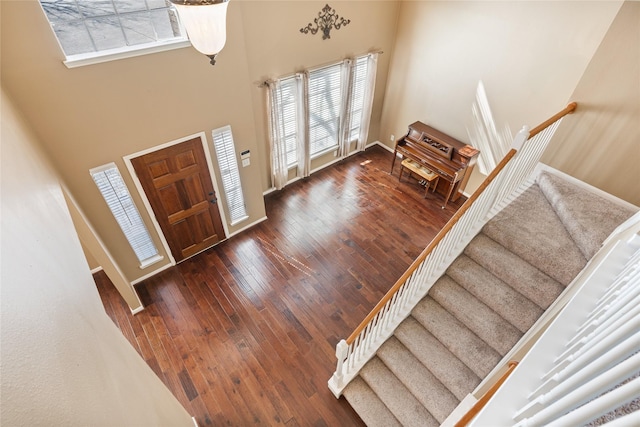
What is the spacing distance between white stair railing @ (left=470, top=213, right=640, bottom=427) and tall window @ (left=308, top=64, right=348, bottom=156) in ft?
14.9

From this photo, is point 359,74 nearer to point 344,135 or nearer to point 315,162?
point 344,135

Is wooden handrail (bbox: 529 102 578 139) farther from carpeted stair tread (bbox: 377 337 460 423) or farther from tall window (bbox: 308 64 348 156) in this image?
tall window (bbox: 308 64 348 156)

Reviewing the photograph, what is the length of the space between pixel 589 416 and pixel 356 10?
19.2ft

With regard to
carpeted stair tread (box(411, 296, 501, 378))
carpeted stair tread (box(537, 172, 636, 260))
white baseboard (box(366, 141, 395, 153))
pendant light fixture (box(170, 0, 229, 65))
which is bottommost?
white baseboard (box(366, 141, 395, 153))

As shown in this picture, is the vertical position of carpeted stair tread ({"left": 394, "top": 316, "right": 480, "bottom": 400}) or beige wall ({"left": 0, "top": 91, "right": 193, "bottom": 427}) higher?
beige wall ({"left": 0, "top": 91, "right": 193, "bottom": 427})

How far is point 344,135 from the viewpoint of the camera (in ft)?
21.7

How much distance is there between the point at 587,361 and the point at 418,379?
239 cm

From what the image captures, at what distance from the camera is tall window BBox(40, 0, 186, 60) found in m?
3.00

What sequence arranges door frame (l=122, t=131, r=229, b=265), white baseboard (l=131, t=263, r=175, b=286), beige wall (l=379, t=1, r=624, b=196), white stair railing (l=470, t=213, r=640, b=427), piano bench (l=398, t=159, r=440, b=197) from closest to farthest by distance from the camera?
white stair railing (l=470, t=213, r=640, b=427), door frame (l=122, t=131, r=229, b=265), beige wall (l=379, t=1, r=624, b=196), white baseboard (l=131, t=263, r=175, b=286), piano bench (l=398, t=159, r=440, b=197)

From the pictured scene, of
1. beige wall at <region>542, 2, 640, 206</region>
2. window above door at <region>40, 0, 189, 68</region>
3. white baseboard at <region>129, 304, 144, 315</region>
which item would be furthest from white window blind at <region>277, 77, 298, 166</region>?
beige wall at <region>542, 2, 640, 206</region>

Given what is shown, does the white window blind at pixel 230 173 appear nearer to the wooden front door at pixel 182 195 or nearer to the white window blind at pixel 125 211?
the wooden front door at pixel 182 195

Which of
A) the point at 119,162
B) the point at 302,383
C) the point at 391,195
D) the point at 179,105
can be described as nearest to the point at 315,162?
the point at 391,195

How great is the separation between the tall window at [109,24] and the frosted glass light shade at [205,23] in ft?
4.26

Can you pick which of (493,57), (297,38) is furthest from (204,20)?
(493,57)
